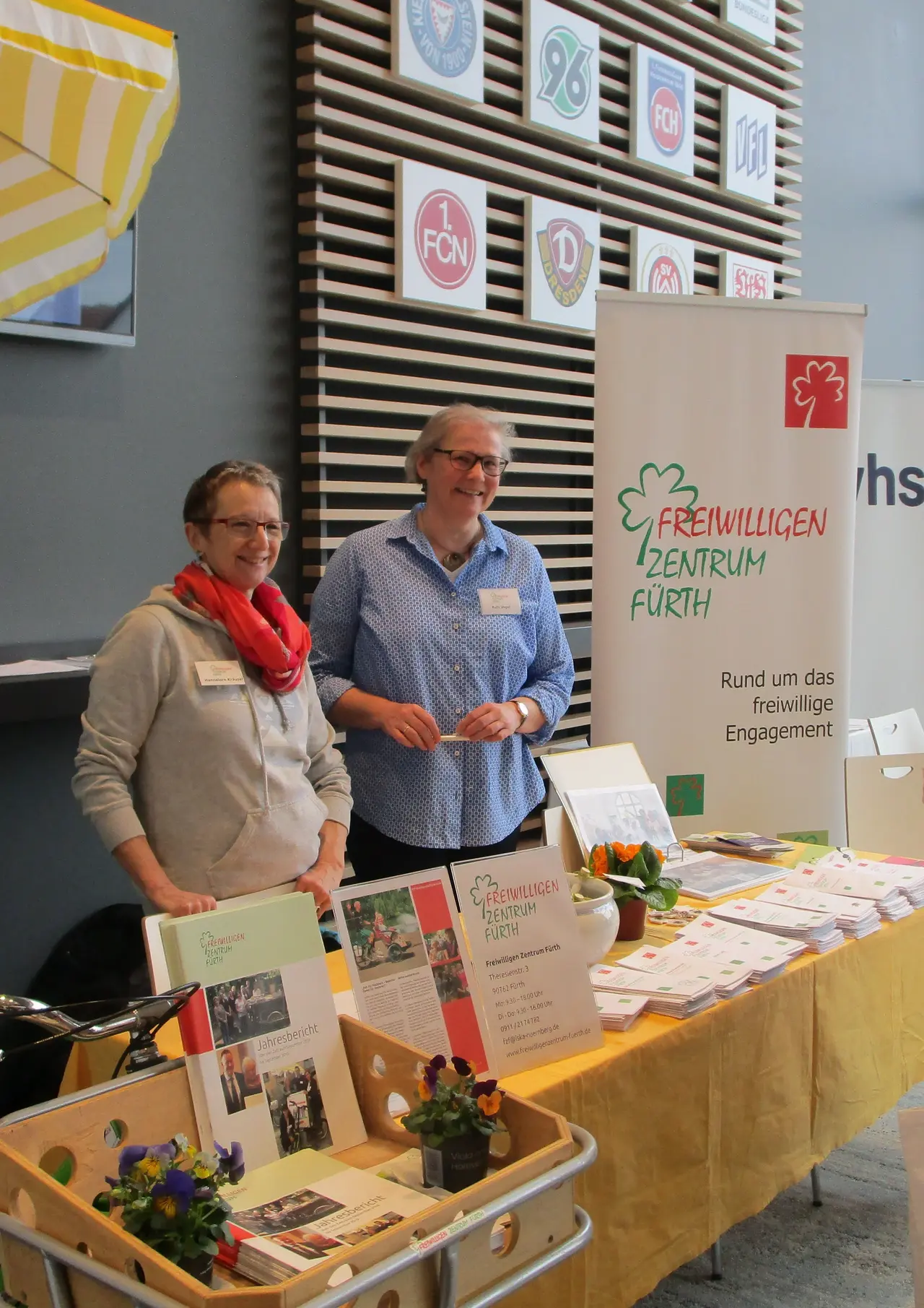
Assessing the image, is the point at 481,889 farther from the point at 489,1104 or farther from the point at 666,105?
the point at 666,105

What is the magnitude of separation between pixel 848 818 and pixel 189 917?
2396 mm

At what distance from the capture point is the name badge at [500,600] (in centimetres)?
272

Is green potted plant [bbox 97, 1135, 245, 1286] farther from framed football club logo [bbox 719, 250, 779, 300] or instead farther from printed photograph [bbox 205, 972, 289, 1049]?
framed football club logo [bbox 719, 250, 779, 300]

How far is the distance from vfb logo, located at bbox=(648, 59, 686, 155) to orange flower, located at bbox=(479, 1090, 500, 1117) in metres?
4.67

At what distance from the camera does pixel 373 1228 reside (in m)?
1.24

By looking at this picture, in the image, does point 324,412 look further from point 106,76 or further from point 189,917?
point 189,917

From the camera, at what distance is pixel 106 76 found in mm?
1859

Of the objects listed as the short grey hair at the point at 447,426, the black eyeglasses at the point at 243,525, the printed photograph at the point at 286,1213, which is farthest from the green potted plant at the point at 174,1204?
the short grey hair at the point at 447,426

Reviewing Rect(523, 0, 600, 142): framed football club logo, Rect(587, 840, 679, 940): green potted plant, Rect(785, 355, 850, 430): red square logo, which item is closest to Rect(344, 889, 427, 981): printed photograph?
Rect(587, 840, 679, 940): green potted plant

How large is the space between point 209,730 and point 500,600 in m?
0.86

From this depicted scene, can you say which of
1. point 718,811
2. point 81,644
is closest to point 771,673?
point 718,811

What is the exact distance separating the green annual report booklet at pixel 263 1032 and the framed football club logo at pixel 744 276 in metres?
4.65

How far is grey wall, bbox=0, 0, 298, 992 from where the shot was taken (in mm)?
3117

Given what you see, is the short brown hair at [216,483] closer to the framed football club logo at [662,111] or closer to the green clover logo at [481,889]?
the green clover logo at [481,889]
